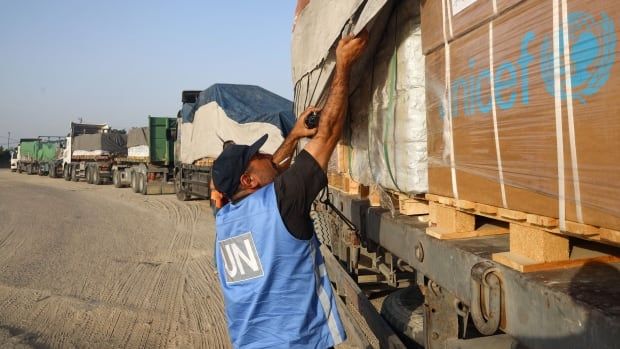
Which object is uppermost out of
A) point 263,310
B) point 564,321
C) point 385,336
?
point 564,321

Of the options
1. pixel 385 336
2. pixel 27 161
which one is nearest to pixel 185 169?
pixel 385 336

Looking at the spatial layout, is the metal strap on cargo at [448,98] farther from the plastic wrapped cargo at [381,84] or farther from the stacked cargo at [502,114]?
the plastic wrapped cargo at [381,84]

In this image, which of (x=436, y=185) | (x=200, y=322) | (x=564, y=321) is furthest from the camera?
(x=200, y=322)

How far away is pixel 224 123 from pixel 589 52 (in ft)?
42.3

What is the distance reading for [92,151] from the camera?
94.7 ft

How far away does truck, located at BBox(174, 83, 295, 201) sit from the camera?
13109 millimetres

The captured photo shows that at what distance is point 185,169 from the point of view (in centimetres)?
1823

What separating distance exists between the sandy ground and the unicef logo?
4.11 metres

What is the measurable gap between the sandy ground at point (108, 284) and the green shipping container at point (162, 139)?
24.6 ft

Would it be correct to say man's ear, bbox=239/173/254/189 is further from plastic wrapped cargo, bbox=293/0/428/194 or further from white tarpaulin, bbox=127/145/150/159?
white tarpaulin, bbox=127/145/150/159

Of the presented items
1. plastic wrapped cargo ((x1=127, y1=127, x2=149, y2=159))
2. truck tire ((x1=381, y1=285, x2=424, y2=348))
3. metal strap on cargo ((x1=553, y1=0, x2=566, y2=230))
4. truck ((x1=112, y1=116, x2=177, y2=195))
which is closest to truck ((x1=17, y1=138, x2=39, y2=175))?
plastic wrapped cargo ((x1=127, y1=127, x2=149, y2=159))

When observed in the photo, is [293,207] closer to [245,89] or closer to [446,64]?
[446,64]

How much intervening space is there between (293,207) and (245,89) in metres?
13.1

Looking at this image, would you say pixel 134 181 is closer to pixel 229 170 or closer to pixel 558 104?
pixel 229 170
